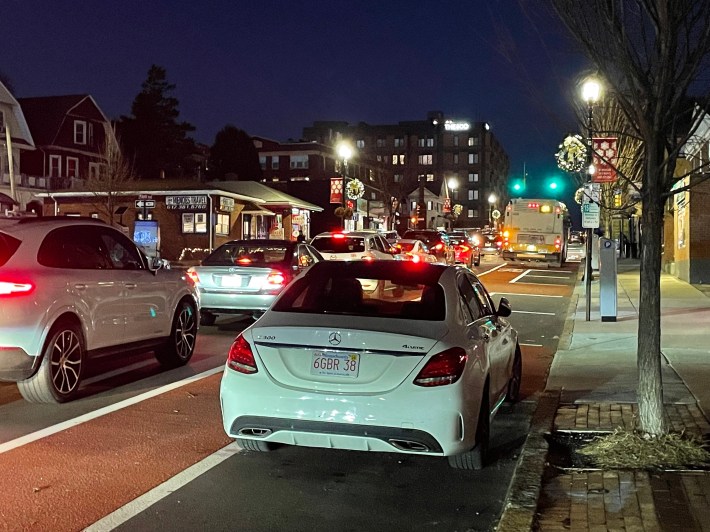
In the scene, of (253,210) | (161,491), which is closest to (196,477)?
(161,491)

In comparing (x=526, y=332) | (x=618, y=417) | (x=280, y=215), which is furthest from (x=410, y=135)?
(x=618, y=417)

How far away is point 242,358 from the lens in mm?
6020

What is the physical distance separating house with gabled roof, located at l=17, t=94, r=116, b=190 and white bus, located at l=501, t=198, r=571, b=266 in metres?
25.8

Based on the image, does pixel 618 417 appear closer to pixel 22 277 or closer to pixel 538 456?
pixel 538 456

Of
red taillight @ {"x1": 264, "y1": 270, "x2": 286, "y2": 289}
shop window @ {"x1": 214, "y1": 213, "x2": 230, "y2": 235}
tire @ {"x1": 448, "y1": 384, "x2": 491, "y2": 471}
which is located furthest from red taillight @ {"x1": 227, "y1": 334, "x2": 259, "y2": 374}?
shop window @ {"x1": 214, "y1": 213, "x2": 230, "y2": 235}

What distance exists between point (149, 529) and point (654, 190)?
453cm

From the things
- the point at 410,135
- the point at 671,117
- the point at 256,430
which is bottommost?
the point at 256,430

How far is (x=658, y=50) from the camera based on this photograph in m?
6.52

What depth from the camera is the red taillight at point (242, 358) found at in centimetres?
595

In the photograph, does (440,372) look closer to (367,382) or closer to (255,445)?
(367,382)

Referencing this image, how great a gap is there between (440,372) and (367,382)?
1.65 ft

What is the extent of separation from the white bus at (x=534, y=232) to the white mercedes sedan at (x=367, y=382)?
3620cm

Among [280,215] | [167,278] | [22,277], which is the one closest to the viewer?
[22,277]

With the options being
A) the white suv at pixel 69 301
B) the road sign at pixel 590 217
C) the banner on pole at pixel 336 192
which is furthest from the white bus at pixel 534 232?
the white suv at pixel 69 301
